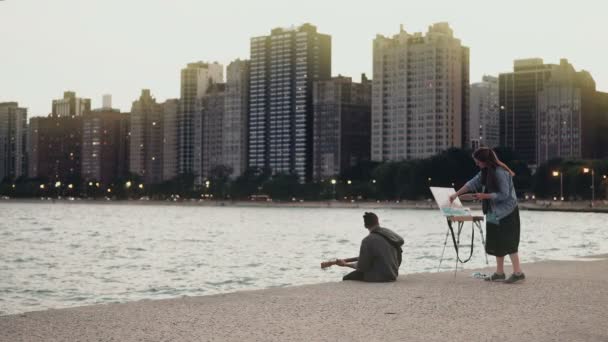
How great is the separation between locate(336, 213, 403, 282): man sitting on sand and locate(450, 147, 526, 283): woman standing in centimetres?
154

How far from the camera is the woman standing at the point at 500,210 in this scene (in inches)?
593

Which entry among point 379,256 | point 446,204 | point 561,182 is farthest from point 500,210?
point 561,182

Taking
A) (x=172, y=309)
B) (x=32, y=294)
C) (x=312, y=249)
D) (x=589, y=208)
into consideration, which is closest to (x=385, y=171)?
(x=589, y=208)

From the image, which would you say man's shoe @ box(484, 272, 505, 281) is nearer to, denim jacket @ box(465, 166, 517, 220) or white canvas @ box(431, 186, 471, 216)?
denim jacket @ box(465, 166, 517, 220)

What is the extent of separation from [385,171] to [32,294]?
165 m

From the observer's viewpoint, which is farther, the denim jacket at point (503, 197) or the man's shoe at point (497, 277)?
the man's shoe at point (497, 277)

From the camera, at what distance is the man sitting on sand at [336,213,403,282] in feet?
50.6

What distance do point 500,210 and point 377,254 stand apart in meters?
2.17

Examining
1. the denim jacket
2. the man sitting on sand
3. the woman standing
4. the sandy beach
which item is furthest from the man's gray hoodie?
the denim jacket

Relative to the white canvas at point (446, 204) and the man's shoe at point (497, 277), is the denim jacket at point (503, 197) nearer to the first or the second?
the white canvas at point (446, 204)

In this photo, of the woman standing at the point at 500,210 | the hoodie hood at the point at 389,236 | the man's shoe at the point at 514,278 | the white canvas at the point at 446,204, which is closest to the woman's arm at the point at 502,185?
the woman standing at the point at 500,210

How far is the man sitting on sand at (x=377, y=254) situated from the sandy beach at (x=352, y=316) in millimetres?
505

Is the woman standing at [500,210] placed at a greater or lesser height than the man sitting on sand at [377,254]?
greater

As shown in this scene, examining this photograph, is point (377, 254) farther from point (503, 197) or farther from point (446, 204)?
point (503, 197)
